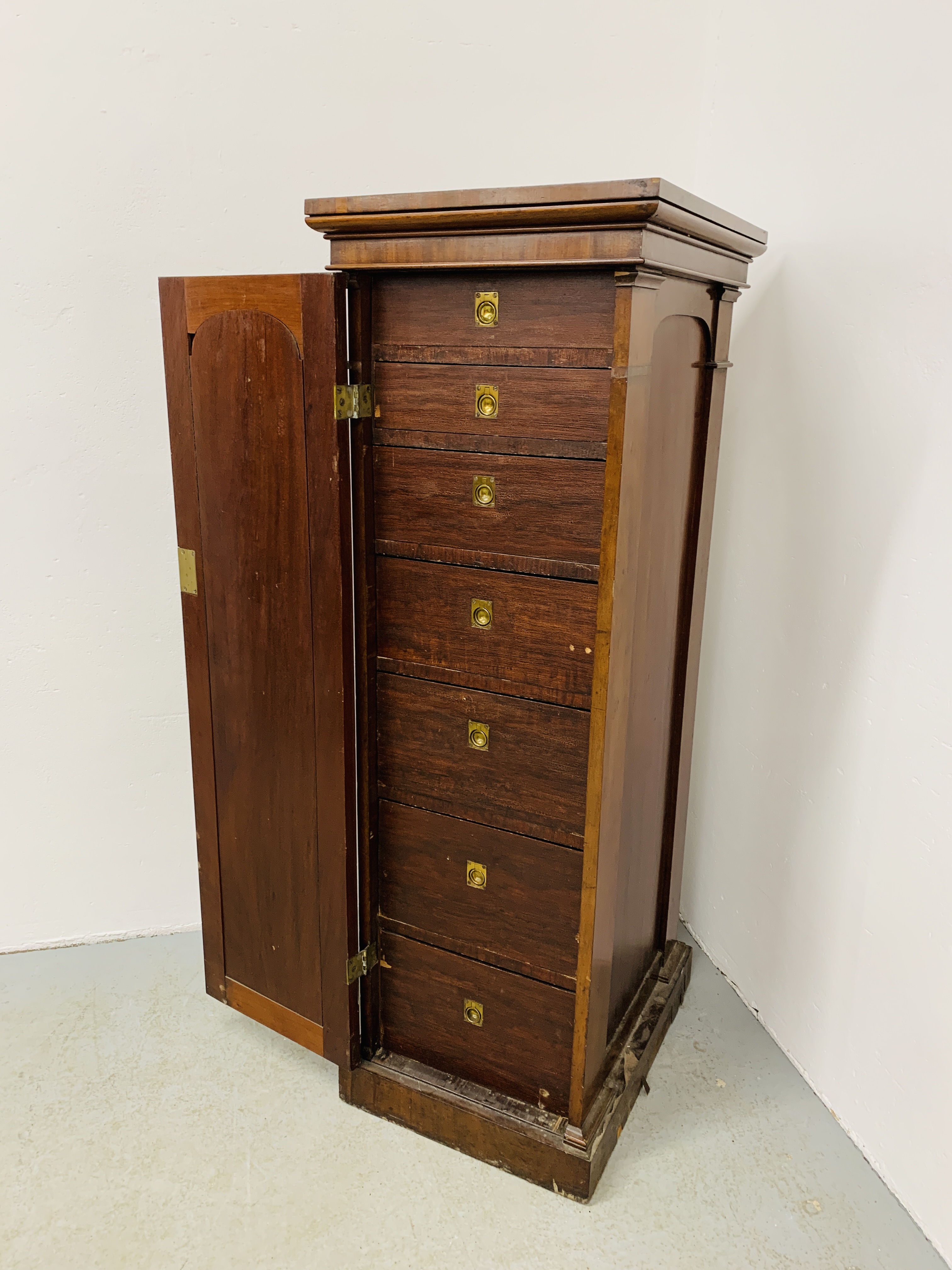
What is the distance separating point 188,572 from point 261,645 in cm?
23

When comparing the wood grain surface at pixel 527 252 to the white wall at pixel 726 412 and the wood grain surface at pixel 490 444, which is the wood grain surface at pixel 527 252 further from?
the white wall at pixel 726 412

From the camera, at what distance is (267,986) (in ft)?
6.74

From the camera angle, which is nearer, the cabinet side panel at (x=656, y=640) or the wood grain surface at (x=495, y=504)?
the wood grain surface at (x=495, y=504)

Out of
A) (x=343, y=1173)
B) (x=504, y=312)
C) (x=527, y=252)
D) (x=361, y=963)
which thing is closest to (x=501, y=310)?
(x=504, y=312)

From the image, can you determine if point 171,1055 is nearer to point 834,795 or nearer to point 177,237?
point 834,795

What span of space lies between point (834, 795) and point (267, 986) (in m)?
1.31

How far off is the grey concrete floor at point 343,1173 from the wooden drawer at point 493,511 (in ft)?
4.01

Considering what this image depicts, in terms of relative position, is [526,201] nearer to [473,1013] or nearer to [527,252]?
[527,252]

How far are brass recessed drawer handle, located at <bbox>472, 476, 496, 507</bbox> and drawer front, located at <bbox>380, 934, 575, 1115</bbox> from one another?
3.00 ft

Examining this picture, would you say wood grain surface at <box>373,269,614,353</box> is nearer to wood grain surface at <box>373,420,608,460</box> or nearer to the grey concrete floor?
wood grain surface at <box>373,420,608,460</box>

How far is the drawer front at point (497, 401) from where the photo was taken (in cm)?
147

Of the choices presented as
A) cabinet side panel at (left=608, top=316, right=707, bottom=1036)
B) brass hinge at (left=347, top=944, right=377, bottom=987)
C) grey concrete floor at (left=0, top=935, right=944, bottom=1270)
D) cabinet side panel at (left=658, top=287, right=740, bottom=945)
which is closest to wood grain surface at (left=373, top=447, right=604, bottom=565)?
cabinet side panel at (left=608, top=316, right=707, bottom=1036)

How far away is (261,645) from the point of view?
1.84 metres

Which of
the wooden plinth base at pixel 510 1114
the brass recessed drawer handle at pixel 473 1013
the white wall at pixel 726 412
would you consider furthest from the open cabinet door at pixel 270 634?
the white wall at pixel 726 412
